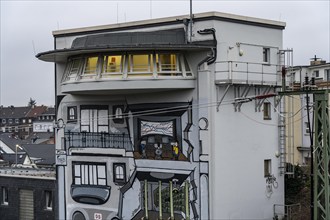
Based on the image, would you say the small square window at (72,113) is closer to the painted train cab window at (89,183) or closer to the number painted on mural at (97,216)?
the painted train cab window at (89,183)

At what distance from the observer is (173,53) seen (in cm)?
2481

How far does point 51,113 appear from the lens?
455 feet

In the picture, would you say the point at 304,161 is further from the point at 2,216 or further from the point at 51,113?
the point at 51,113

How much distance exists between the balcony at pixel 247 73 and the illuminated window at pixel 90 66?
5362 mm

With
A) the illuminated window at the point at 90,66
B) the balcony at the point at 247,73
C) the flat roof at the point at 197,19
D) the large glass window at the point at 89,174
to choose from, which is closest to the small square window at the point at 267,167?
the balcony at the point at 247,73

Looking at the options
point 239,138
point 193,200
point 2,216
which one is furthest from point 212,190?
point 2,216

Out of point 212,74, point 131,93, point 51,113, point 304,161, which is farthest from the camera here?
point 51,113

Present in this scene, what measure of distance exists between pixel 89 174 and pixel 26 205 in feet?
21.7

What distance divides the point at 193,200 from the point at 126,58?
6.64 meters

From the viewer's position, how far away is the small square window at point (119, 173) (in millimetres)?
26986

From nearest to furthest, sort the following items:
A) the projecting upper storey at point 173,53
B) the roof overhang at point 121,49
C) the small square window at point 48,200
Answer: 1. the roof overhang at point 121,49
2. the projecting upper storey at point 173,53
3. the small square window at point 48,200

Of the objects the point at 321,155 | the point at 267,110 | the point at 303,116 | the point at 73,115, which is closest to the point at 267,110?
the point at 267,110

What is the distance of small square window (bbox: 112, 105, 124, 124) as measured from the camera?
A: 2688cm

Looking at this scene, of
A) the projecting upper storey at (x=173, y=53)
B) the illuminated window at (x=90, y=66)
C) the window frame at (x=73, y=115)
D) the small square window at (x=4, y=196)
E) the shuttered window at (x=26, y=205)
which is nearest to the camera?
the projecting upper storey at (x=173, y=53)
